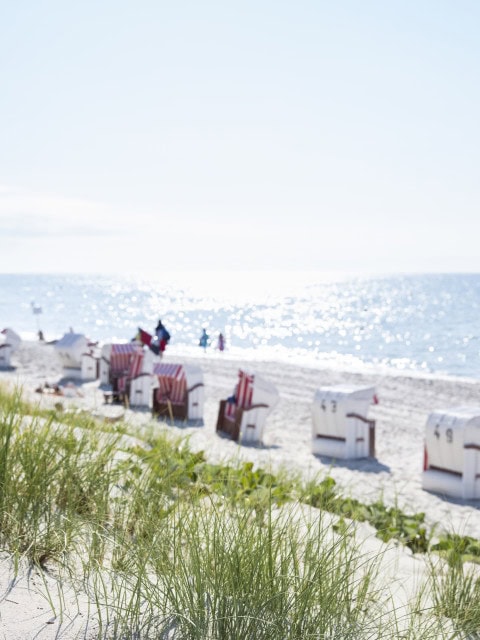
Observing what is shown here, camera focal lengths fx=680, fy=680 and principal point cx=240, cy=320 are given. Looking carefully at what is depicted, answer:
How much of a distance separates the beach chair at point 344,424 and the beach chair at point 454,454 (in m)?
1.65

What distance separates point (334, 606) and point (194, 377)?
10.7 meters

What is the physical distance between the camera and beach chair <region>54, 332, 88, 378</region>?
56.3 feet

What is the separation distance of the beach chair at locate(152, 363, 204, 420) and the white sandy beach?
40cm

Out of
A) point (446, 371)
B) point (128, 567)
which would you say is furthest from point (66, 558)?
point (446, 371)

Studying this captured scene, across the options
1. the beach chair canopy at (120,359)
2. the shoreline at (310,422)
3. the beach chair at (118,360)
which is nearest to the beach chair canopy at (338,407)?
the shoreline at (310,422)

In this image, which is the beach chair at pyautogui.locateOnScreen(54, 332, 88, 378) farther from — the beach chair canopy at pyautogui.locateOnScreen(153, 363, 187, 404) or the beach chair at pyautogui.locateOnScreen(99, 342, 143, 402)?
the beach chair canopy at pyautogui.locateOnScreen(153, 363, 187, 404)

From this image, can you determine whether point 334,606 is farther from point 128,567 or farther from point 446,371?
point 446,371

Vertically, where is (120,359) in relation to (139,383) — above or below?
above

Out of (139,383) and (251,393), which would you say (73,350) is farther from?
(251,393)

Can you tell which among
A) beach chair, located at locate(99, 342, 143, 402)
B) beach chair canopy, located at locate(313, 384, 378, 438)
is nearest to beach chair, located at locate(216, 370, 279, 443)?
beach chair canopy, located at locate(313, 384, 378, 438)

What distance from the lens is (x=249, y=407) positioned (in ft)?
37.1

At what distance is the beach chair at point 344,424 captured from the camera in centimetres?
1033

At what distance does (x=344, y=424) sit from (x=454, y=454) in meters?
2.10

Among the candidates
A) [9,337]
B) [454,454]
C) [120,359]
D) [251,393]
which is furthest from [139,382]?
[9,337]
